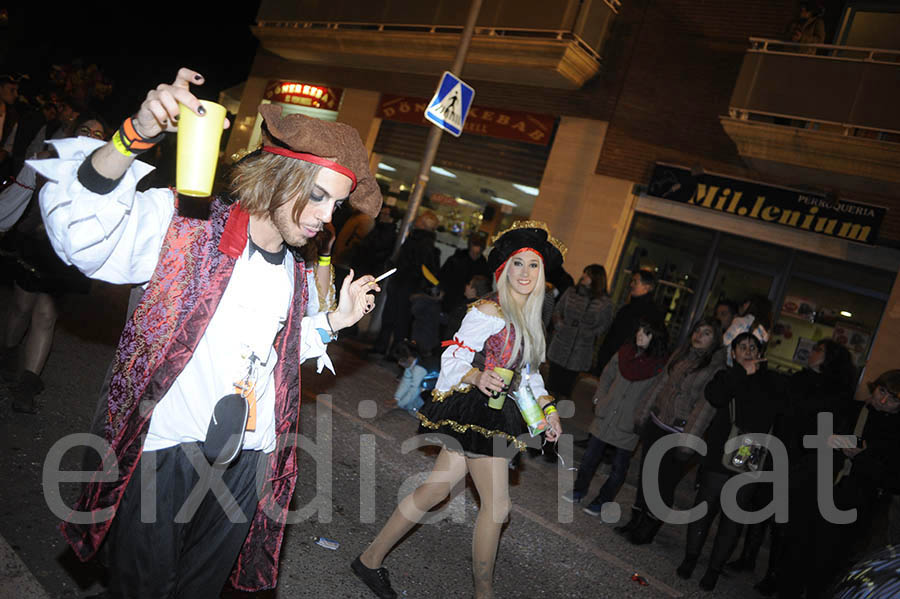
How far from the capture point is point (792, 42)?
10047mm

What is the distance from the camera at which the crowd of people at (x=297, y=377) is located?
1.90 meters

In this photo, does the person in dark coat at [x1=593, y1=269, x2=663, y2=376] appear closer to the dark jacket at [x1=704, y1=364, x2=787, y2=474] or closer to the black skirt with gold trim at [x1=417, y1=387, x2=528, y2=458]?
the dark jacket at [x1=704, y1=364, x2=787, y2=474]

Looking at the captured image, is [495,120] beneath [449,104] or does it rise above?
above

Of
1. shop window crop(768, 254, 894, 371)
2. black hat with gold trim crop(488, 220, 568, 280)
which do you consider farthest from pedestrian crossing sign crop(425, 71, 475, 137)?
shop window crop(768, 254, 894, 371)

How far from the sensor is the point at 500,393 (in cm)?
355

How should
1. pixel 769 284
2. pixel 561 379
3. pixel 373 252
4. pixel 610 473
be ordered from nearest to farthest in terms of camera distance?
pixel 610 473 < pixel 561 379 < pixel 373 252 < pixel 769 284

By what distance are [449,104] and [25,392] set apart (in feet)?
19.6

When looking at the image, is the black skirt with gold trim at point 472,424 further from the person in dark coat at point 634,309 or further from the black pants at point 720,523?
the person in dark coat at point 634,309

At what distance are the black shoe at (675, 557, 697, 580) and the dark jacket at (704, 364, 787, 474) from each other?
0.75 m

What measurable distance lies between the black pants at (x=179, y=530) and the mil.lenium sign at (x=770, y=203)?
10281 mm

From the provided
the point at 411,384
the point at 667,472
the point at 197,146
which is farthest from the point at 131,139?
the point at 411,384

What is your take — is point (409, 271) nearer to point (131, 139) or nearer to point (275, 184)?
point (275, 184)

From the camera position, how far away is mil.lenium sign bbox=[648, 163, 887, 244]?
983 centimetres

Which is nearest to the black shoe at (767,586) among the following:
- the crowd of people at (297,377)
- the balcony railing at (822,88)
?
the crowd of people at (297,377)
